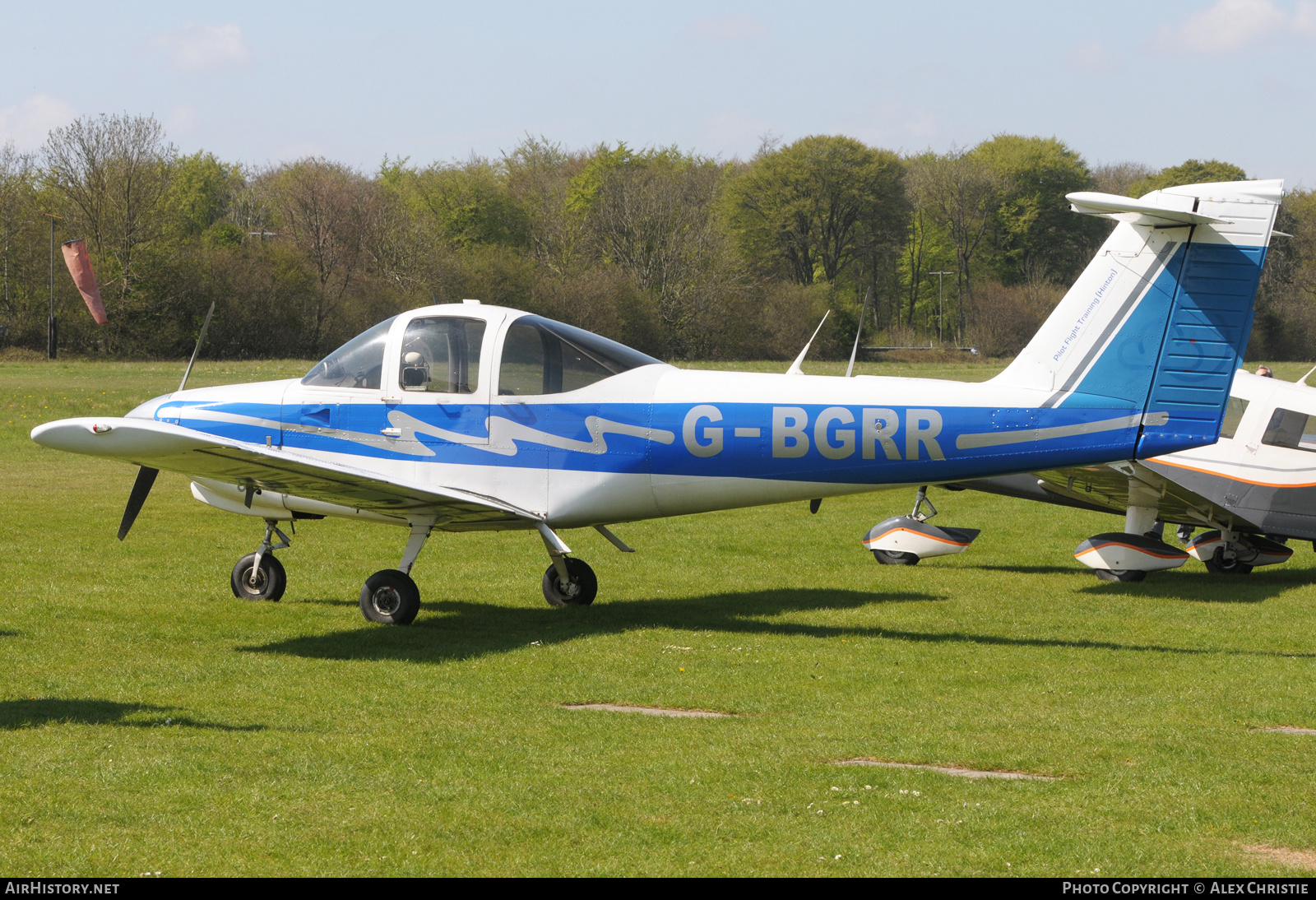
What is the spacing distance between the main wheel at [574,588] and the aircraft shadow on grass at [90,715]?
437 centimetres

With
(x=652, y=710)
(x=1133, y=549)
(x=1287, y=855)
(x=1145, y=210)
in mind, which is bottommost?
(x=652, y=710)

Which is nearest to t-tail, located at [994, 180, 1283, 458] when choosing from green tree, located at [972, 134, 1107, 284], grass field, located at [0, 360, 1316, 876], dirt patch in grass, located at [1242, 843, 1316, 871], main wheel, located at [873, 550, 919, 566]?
grass field, located at [0, 360, 1316, 876]

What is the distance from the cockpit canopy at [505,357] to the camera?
31.0ft

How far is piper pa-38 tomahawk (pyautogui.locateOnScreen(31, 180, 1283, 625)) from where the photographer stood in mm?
8461

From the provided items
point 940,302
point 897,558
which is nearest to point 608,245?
point 940,302

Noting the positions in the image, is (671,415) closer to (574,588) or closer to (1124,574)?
(574,588)

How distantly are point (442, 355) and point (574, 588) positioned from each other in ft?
8.15

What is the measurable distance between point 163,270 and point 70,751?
49.1 m

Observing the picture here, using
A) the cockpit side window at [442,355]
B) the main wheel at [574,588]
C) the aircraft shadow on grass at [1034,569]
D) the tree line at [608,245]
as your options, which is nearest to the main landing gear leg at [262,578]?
the cockpit side window at [442,355]

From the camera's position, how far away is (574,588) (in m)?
10.7

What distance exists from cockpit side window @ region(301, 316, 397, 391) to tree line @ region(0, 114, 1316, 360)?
44.3 m

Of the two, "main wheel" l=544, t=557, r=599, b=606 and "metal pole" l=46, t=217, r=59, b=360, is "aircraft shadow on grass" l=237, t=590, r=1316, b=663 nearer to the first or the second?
"main wheel" l=544, t=557, r=599, b=606

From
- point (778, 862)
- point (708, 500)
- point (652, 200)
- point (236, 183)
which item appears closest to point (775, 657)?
point (708, 500)

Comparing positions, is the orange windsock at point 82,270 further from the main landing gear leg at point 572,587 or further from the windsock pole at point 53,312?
the main landing gear leg at point 572,587
